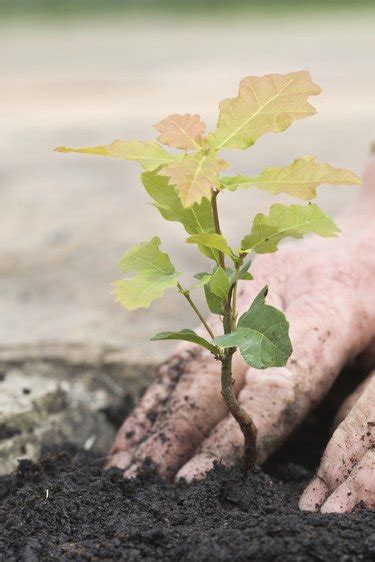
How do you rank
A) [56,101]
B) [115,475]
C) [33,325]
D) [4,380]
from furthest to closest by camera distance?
[56,101] < [33,325] < [4,380] < [115,475]

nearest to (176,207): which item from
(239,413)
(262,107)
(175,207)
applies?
(175,207)

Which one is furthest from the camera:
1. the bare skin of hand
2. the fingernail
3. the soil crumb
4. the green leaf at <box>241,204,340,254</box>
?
the bare skin of hand

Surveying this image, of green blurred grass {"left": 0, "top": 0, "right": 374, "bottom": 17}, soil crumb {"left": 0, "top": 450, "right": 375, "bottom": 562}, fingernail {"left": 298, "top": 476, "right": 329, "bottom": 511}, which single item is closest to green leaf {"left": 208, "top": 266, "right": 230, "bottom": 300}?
soil crumb {"left": 0, "top": 450, "right": 375, "bottom": 562}

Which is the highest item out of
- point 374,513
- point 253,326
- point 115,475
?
point 253,326

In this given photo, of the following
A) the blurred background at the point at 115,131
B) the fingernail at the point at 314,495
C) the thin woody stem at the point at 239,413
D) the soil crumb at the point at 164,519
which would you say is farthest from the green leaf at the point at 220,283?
the blurred background at the point at 115,131

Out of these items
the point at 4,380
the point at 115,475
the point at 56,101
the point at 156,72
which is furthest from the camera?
the point at 156,72

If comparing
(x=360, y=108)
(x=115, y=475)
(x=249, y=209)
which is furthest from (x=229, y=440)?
(x=360, y=108)

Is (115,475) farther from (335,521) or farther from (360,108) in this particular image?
(360,108)

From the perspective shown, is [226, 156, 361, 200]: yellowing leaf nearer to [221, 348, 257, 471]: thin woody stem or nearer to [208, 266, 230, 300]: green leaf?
[208, 266, 230, 300]: green leaf
